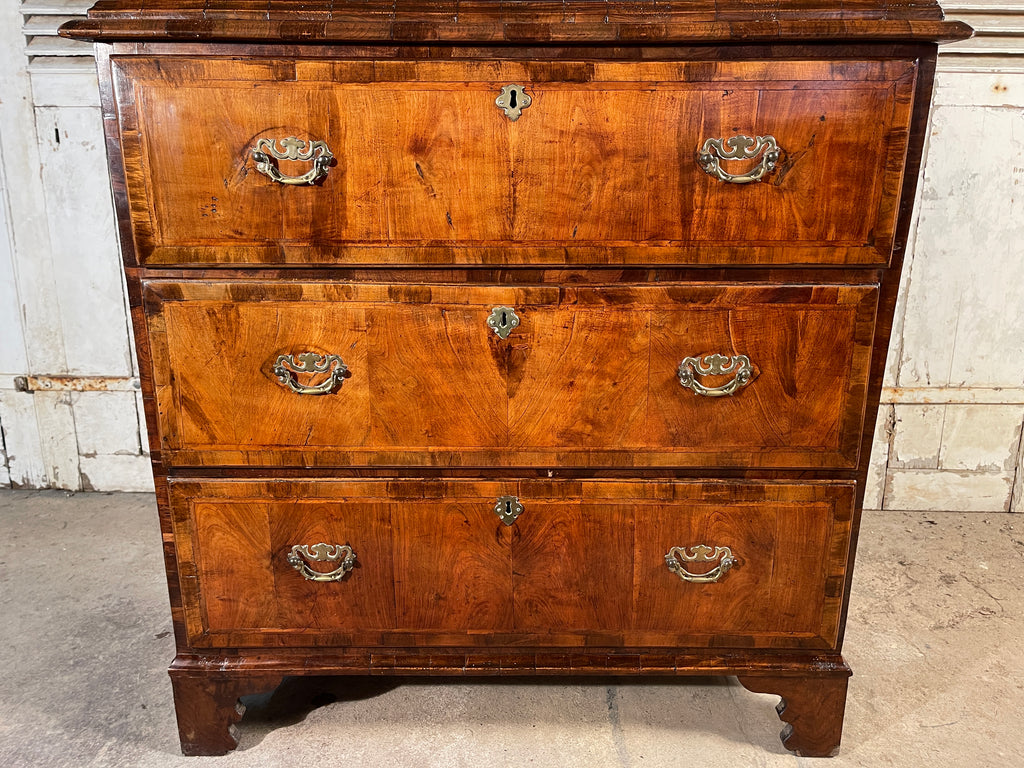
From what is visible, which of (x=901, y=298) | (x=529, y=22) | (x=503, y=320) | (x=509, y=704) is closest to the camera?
(x=529, y=22)

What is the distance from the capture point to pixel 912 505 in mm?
2492

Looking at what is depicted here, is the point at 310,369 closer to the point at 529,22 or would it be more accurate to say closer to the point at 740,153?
the point at 529,22

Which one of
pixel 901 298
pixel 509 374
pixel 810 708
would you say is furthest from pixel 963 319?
Answer: pixel 509 374

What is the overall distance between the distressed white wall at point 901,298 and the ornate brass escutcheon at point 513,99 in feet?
4.79

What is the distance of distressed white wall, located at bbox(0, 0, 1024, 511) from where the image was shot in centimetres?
222

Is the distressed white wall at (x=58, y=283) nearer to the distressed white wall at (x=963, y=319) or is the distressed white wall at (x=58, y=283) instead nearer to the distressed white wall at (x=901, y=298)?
the distressed white wall at (x=901, y=298)

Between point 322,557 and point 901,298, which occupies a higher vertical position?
point 901,298

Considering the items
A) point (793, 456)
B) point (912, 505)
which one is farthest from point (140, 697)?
Answer: point (912, 505)

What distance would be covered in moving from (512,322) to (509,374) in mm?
88

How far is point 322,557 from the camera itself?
146 centimetres

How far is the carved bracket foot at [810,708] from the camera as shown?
1515mm

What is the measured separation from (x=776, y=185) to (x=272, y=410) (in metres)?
0.87

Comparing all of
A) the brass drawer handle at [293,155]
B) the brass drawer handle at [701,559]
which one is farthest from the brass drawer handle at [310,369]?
the brass drawer handle at [701,559]

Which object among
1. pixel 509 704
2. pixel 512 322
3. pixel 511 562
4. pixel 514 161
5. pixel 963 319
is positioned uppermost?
pixel 514 161
